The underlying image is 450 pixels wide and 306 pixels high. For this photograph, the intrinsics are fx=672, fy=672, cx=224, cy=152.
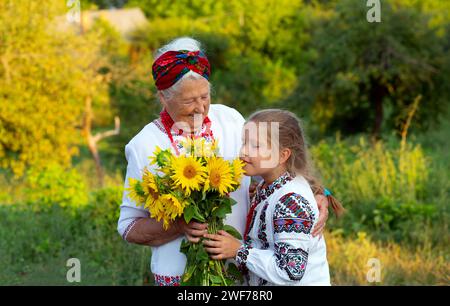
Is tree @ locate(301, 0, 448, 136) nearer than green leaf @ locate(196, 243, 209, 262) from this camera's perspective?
No

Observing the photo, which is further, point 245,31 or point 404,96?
point 245,31

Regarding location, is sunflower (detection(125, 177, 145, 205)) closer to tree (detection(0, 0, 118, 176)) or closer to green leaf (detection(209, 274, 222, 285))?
green leaf (detection(209, 274, 222, 285))

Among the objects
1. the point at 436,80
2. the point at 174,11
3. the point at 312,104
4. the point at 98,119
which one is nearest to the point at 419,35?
the point at 436,80

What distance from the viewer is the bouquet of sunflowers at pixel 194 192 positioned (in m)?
2.59

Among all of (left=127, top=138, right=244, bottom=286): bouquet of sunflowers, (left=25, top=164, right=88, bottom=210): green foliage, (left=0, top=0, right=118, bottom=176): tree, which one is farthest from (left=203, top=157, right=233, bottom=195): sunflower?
(left=0, top=0, right=118, bottom=176): tree

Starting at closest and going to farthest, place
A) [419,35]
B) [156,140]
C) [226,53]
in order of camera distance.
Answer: [156,140], [419,35], [226,53]

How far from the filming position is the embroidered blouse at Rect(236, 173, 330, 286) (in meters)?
2.67

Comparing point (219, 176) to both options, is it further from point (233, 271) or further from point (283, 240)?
point (233, 271)

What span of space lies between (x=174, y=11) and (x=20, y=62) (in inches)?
716

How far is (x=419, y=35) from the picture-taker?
12.6 m

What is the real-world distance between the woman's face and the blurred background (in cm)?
36

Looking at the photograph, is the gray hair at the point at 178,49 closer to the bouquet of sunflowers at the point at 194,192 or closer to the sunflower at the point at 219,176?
the bouquet of sunflowers at the point at 194,192

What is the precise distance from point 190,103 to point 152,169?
33 cm

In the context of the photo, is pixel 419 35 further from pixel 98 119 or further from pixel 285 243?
pixel 98 119
